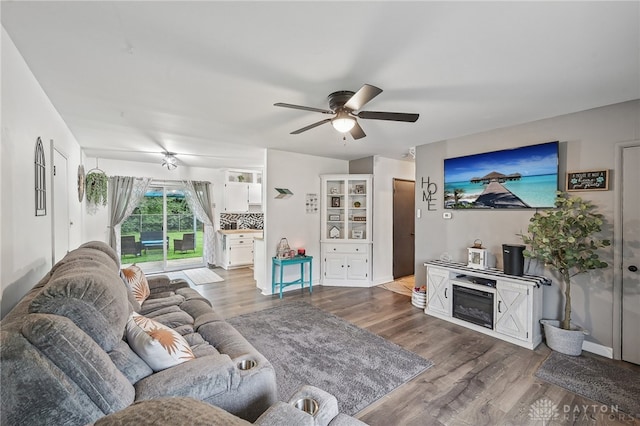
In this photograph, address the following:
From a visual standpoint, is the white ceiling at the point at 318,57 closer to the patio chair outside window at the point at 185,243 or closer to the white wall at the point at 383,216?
the white wall at the point at 383,216

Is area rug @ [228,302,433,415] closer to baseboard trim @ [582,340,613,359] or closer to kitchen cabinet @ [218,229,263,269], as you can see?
baseboard trim @ [582,340,613,359]

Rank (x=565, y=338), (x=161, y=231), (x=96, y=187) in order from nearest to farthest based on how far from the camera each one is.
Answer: (x=565, y=338) → (x=96, y=187) → (x=161, y=231)

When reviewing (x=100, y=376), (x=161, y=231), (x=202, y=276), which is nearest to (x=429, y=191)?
(x=100, y=376)

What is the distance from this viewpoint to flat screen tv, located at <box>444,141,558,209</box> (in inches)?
120

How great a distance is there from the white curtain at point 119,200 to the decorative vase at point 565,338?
7239mm

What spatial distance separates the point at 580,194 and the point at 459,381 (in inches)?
91.2

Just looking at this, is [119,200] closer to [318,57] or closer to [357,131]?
[357,131]

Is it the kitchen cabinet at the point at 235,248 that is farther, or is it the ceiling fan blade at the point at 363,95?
the kitchen cabinet at the point at 235,248

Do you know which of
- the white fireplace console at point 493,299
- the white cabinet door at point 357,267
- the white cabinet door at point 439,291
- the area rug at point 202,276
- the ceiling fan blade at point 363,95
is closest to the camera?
the ceiling fan blade at point 363,95

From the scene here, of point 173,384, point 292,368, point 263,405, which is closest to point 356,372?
point 292,368

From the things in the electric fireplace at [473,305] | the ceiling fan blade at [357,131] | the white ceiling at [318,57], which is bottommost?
the electric fireplace at [473,305]

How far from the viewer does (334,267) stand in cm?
520

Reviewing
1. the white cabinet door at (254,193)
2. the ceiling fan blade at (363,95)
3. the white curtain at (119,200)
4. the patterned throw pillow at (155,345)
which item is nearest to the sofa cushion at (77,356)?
the patterned throw pillow at (155,345)

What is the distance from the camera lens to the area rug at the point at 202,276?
215 inches
